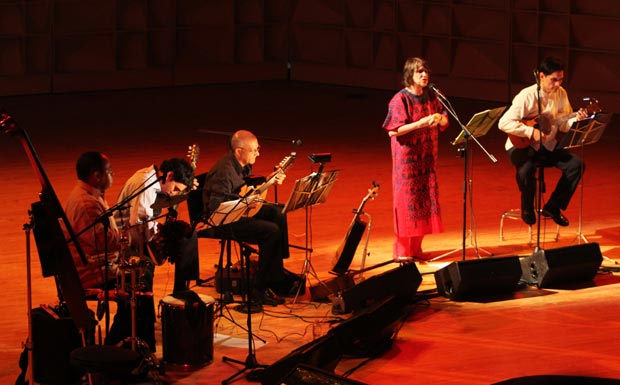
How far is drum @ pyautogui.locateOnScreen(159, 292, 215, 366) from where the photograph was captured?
23.5 feet

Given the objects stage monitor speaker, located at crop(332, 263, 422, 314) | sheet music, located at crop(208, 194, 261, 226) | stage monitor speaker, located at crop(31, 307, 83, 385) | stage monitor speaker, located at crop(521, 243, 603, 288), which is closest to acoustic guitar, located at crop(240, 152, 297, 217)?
sheet music, located at crop(208, 194, 261, 226)

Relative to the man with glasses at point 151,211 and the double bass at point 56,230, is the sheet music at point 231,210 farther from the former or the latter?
the double bass at point 56,230

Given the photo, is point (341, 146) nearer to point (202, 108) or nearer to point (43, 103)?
point (202, 108)

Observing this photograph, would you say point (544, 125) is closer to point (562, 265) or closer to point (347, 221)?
point (562, 265)

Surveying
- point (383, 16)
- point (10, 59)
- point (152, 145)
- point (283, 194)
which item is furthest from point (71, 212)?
point (383, 16)

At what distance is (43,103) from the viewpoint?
658 inches

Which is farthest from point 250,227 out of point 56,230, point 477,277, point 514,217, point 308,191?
point 514,217

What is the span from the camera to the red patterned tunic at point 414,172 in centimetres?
931

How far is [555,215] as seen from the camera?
33.3 feet

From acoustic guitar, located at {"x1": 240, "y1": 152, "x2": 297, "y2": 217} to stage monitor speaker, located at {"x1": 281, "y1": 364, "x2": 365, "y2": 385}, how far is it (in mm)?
2801

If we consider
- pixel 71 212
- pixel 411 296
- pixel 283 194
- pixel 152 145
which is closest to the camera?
pixel 71 212

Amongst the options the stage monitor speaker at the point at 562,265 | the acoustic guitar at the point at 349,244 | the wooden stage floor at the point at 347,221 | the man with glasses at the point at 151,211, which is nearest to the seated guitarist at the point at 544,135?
the wooden stage floor at the point at 347,221

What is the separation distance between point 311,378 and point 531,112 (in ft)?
17.1

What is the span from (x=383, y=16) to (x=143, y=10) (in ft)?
12.4
